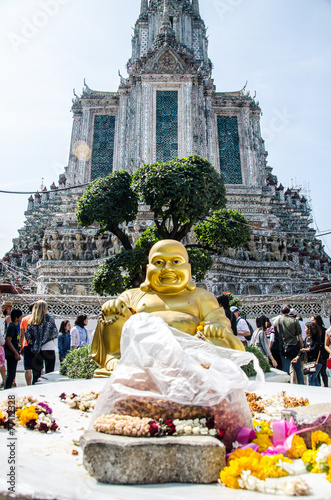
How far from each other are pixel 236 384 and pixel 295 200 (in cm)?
3073

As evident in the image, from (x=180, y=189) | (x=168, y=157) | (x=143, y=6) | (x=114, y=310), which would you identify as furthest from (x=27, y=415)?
(x=143, y=6)

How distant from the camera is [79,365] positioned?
520 cm

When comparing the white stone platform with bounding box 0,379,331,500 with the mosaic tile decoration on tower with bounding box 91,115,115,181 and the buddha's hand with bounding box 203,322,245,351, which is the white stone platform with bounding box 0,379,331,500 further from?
the mosaic tile decoration on tower with bounding box 91,115,115,181

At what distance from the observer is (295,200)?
102 ft

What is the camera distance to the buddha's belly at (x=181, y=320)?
11.6ft

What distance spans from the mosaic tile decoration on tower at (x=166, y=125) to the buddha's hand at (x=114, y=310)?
62.8 feet

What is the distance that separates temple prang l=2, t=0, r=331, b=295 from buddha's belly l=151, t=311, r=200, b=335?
511 inches

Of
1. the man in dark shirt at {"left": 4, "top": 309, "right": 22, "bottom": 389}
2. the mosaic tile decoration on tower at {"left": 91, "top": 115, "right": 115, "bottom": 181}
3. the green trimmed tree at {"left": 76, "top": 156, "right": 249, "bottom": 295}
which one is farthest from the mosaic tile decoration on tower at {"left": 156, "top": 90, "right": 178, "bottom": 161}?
the man in dark shirt at {"left": 4, "top": 309, "right": 22, "bottom": 389}

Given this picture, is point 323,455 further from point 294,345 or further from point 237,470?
point 294,345

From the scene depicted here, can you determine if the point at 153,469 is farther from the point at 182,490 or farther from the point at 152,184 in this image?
the point at 152,184

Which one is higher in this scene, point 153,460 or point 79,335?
point 79,335

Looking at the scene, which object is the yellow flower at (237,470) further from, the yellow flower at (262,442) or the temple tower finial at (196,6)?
the temple tower finial at (196,6)

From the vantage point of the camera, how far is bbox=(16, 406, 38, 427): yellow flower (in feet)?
8.54

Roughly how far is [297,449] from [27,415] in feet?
5.53
